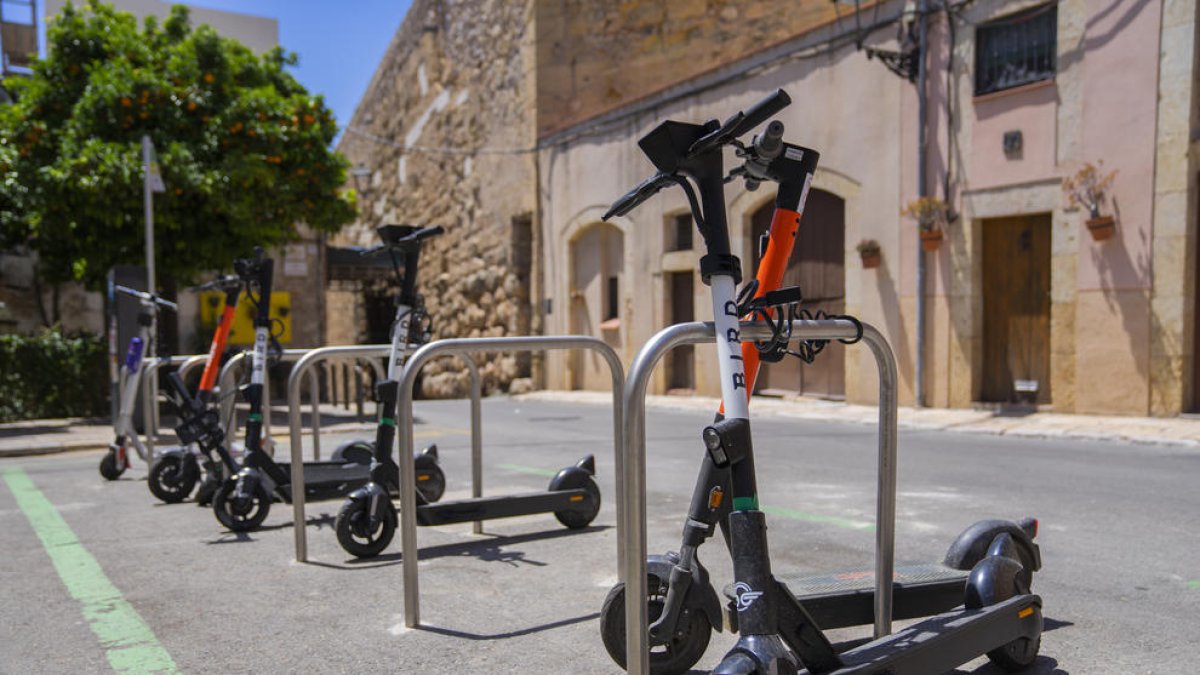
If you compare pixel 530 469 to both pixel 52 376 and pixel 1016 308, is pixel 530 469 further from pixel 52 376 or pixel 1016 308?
pixel 52 376

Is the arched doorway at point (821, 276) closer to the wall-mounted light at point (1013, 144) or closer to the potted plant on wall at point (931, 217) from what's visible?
the potted plant on wall at point (931, 217)

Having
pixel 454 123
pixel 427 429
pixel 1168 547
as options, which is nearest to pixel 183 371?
pixel 427 429

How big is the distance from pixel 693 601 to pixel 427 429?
954 cm

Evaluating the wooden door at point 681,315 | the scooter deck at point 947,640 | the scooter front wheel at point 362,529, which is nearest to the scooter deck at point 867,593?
the scooter deck at point 947,640

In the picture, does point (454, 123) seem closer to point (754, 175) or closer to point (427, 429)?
point (427, 429)

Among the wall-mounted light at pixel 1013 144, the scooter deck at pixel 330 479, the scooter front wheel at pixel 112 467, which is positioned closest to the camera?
the scooter deck at pixel 330 479

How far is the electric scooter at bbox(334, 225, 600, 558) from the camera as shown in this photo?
4766 mm

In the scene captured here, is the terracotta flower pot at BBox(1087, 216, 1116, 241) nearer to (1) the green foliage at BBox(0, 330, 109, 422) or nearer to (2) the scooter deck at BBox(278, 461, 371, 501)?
(2) the scooter deck at BBox(278, 461, 371, 501)

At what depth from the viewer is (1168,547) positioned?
15.3ft

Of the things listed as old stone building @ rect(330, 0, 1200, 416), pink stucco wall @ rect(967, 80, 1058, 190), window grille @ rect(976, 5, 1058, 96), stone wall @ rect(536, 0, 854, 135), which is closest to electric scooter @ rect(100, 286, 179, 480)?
old stone building @ rect(330, 0, 1200, 416)

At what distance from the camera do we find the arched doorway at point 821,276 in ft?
47.6

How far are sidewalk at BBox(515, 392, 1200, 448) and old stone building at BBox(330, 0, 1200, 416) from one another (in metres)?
0.41

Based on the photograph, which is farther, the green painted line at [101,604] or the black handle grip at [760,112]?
the green painted line at [101,604]

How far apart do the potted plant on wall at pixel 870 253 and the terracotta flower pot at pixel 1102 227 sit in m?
3.00
